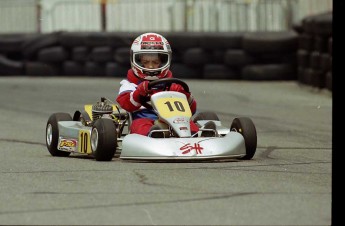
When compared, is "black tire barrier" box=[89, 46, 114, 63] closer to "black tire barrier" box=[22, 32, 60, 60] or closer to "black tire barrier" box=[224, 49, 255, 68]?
"black tire barrier" box=[22, 32, 60, 60]

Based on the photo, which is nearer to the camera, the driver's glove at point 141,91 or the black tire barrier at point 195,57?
the driver's glove at point 141,91

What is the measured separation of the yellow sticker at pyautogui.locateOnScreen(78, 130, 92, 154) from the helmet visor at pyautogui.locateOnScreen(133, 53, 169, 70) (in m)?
0.84

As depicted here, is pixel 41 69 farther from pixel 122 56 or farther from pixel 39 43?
pixel 122 56

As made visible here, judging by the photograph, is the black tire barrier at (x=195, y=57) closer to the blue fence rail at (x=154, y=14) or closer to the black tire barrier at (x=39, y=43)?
the blue fence rail at (x=154, y=14)

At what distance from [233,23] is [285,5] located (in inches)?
47.1

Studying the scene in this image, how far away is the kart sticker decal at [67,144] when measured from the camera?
1054 centimetres

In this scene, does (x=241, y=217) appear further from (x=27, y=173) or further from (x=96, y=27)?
(x=96, y=27)

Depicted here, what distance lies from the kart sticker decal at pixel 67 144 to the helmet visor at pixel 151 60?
3.07 ft

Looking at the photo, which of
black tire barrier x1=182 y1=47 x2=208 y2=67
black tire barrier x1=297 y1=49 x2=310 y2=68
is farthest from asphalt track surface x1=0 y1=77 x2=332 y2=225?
black tire barrier x1=182 y1=47 x2=208 y2=67

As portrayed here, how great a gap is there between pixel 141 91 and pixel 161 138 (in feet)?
2.34

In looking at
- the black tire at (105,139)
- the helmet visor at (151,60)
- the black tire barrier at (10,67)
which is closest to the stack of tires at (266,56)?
the black tire barrier at (10,67)

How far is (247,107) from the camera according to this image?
17234 mm

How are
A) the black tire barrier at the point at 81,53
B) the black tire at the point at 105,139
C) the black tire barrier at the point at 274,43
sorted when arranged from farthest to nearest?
the black tire barrier at the point at 81,53
the black tire barrier at the point at 274,43
the black tire at the point at 105,139

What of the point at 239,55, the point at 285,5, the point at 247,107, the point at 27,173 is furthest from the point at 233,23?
the point at 27,173
